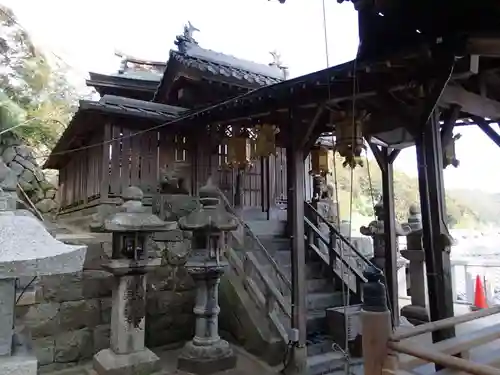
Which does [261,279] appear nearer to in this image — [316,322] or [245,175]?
[316,322]

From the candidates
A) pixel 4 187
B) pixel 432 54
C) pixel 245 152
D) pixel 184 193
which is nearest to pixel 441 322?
pixel 432 54

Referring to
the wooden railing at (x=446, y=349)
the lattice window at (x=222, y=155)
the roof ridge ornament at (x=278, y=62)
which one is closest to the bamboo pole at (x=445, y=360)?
the wooden railing at (x=446, y=349)

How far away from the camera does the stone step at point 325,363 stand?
589 cm

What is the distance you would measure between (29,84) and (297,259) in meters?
18.1

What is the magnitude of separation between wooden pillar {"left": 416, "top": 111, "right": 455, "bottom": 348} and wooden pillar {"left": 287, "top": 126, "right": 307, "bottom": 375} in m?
1.90

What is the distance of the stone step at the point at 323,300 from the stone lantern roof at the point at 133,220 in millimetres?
3324

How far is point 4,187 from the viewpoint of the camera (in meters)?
3.22

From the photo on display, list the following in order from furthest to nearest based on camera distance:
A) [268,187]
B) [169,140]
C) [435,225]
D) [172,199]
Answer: [268,187] → [169,140] → [172,199] → [435,225]

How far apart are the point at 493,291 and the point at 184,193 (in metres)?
8.84

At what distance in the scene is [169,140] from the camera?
9.27 metres

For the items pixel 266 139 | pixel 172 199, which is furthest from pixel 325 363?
pixel 172 199

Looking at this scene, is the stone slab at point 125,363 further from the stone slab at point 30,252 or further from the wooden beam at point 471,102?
the wooden beam at point 471,102

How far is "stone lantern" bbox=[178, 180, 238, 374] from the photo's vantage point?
5781 mm

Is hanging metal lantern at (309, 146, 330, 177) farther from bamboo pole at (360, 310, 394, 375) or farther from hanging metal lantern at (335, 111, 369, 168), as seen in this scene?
bamboo pole at (360, 310, 394, 375)
